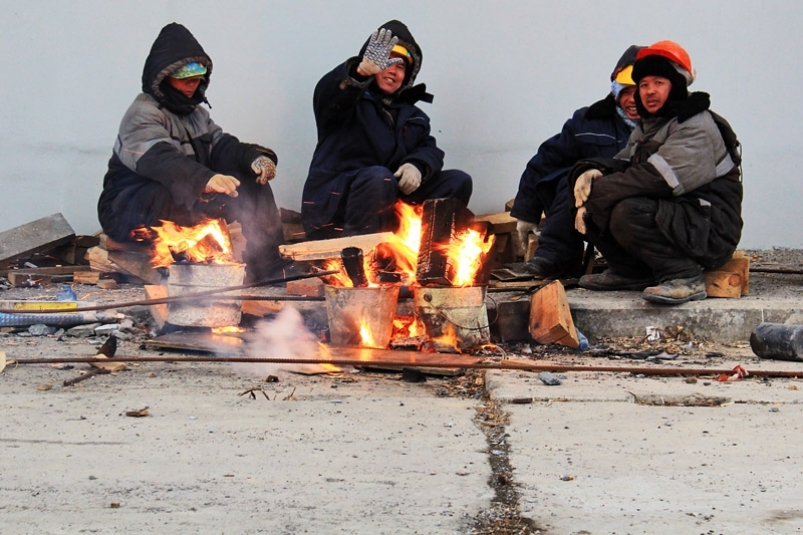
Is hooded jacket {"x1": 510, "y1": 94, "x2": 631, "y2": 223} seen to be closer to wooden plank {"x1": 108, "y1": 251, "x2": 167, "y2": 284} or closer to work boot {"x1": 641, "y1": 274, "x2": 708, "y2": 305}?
work boot {"x1": 641, "y1": 274, "x2": 708, "y2": 305}

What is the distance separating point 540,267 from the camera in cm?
659

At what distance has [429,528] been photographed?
3018 millimetres

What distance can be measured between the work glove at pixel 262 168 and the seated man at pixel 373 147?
0.27m

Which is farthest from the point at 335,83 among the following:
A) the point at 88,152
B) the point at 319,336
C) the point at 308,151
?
the point at 88,152

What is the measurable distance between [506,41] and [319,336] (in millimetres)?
2845

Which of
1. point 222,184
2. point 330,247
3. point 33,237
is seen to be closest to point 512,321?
point 330,247

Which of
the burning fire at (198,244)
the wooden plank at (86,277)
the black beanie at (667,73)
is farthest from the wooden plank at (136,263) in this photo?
the black beanie at (667,73)

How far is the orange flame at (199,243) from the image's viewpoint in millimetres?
5867

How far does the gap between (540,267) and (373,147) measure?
52.8 inches

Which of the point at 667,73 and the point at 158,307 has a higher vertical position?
the point at 667,73

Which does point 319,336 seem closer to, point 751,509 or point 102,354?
point 102,354

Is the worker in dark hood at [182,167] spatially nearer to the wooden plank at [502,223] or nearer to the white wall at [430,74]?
the white wall at [430,74]

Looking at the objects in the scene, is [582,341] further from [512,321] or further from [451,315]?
A: [451,315]

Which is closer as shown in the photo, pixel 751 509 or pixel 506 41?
pixel 751 509
